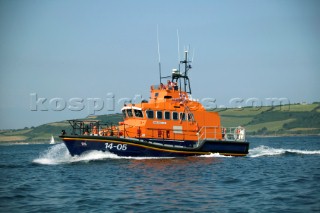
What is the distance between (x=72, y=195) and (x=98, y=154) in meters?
8.88

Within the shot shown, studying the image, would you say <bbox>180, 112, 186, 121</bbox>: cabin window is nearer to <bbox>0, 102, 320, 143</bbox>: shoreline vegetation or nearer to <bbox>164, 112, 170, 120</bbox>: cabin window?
<bbox>164, 112, 170, 120</bbox>: cabin window

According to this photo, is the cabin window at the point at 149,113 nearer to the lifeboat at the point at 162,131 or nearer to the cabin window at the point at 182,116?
the lifeboat at the point at 162,131

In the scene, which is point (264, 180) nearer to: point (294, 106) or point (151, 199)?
point (151, 199)

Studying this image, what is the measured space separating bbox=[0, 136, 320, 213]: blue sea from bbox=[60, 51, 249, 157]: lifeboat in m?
1.10

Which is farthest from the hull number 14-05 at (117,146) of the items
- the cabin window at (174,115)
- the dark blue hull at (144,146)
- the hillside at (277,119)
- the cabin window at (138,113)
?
the hillside at (277,119)

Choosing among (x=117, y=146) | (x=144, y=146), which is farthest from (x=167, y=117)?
(x=117, y=146)

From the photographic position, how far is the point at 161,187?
14273 mm

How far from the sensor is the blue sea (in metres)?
11.5

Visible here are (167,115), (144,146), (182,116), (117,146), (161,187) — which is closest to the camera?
(161,187)

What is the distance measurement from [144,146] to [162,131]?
1.75 metres

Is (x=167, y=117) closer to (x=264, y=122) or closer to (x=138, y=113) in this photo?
(x=138, y=113)

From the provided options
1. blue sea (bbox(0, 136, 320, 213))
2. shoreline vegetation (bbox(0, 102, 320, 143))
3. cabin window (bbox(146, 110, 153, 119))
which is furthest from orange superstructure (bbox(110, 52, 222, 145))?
shoreline vegetation (bbox(0, 102, 320, 143))

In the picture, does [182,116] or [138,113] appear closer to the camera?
[138,113]

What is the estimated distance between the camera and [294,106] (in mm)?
117375
